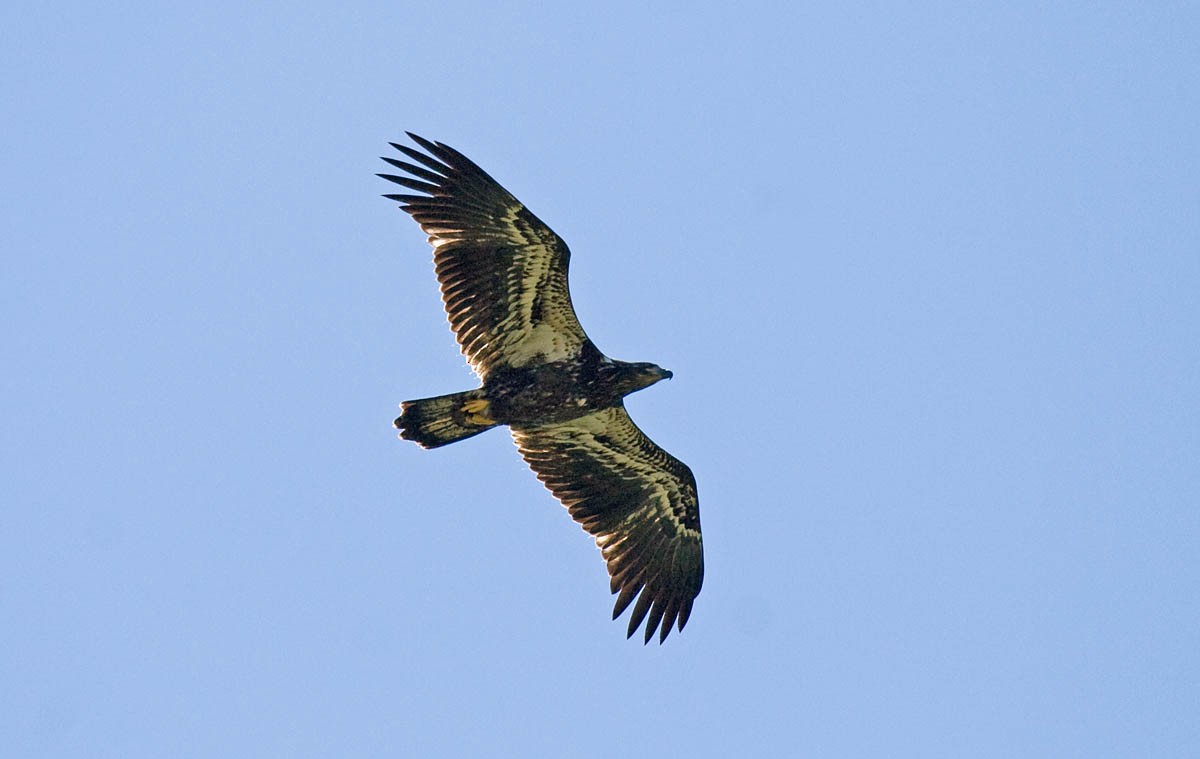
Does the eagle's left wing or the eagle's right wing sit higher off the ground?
the eagle's right wing

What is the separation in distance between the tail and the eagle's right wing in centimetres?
54

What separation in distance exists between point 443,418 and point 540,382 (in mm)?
1075

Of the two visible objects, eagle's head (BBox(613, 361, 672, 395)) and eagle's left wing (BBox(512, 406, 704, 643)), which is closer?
eagle's head (BBox(613, 361, 672, 395))

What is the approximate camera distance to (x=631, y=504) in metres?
18.0

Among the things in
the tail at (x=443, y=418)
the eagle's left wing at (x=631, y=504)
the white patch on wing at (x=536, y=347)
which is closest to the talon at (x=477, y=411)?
the tail at (x=443, y=418)

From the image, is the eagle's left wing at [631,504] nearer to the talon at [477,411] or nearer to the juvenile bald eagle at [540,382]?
the juvenile bald eagle at [540,382]

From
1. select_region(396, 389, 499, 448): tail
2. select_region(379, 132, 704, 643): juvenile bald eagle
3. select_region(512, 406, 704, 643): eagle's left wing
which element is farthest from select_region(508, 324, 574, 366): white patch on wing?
select_region(512, 406, 704, 643): eagle's left wing

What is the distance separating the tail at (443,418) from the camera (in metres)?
16.3

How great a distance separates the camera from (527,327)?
54.8 ft

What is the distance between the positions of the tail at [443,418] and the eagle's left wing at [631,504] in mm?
1008

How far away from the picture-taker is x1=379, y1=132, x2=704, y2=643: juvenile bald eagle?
16.4m

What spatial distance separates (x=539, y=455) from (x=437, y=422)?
164 centimetres

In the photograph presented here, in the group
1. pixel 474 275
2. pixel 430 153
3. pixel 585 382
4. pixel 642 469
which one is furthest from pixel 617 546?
pixel 430 153

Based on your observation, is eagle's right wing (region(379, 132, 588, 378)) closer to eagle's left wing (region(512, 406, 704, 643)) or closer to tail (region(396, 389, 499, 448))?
tail (region(396, 389, 499, 448))
